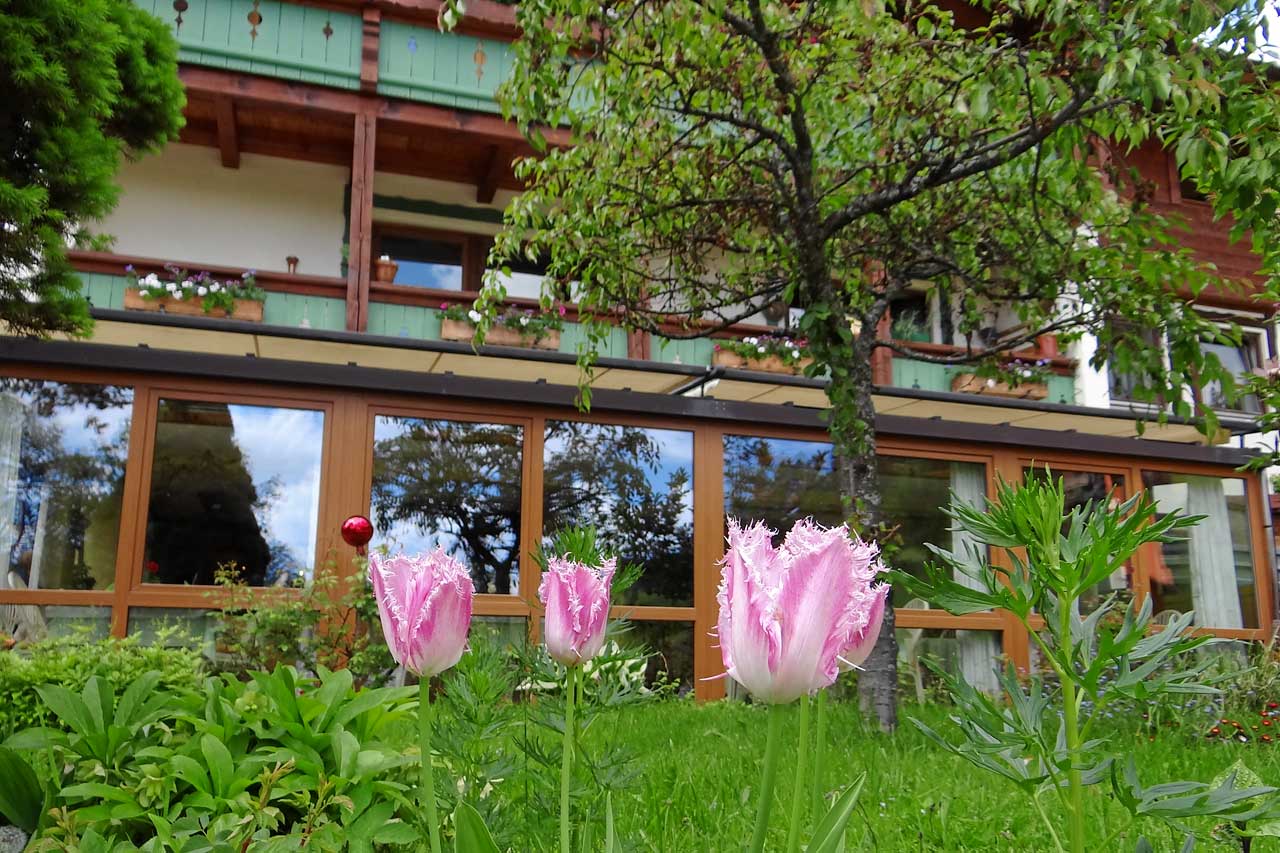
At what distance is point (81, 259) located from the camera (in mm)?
9555

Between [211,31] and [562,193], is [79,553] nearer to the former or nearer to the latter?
[562,193]

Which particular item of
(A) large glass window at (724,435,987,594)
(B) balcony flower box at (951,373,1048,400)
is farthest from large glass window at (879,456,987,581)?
(B) balcony flower box at (951,373,1048,400)

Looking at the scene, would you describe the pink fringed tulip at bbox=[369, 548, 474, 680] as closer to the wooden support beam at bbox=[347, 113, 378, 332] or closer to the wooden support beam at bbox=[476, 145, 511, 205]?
the wooden support beam at bbox=[347, 113, 378, 332]

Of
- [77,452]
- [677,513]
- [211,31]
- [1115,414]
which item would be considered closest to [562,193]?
[677,513]

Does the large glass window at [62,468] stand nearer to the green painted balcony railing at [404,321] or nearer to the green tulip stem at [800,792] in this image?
the green painted balcony railing at [404,321]

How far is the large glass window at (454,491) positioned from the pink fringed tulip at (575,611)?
286 inches

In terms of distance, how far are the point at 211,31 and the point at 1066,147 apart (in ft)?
29.8

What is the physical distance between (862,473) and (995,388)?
25.4 feet

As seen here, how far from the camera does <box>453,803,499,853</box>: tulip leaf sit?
37.8 inches

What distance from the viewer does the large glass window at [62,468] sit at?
7426 mm

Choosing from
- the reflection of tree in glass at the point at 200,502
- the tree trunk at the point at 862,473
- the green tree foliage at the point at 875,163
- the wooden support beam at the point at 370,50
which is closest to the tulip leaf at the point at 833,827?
the green tree foliage at the point at 875,163

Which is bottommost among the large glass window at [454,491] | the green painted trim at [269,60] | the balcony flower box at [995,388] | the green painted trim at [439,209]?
the large glass window at [454,491]

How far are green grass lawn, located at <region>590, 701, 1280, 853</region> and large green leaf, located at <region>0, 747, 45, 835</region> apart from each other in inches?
59.2

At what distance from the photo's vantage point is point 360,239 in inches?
383
